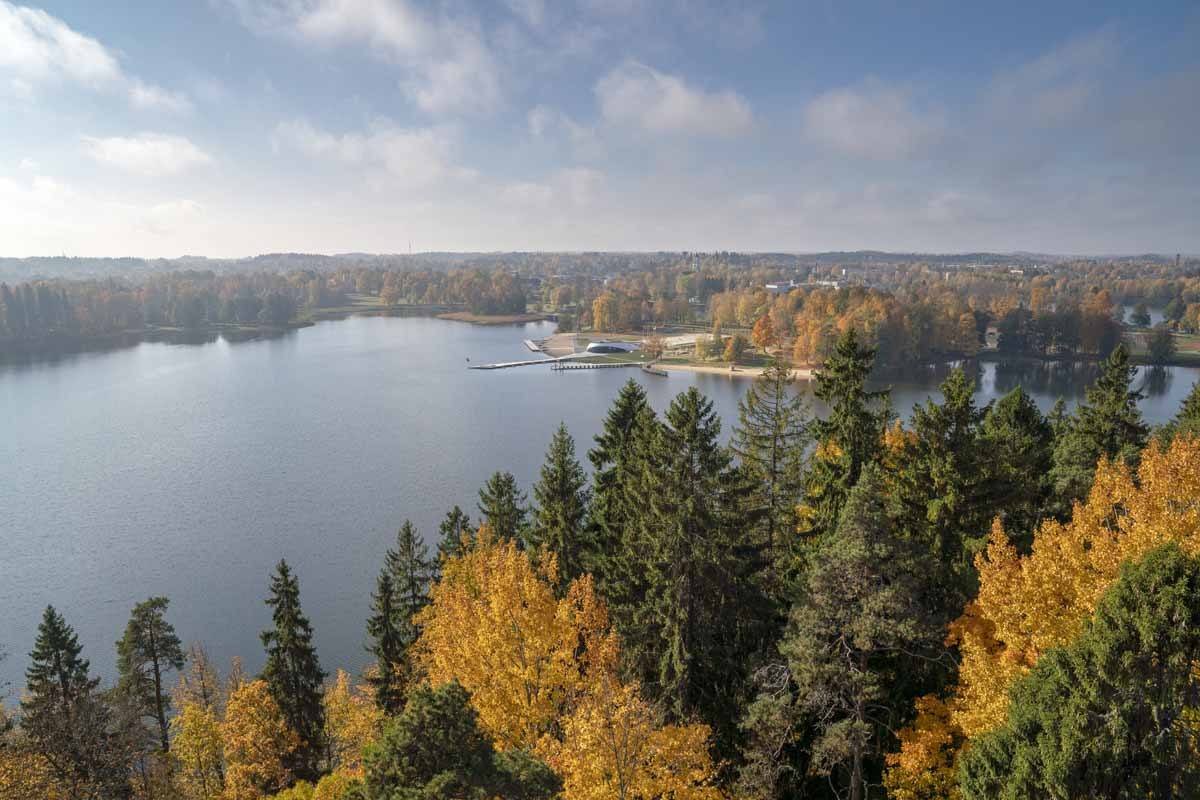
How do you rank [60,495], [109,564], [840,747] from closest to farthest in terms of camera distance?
[840,747] → [109,564] → [60,495]

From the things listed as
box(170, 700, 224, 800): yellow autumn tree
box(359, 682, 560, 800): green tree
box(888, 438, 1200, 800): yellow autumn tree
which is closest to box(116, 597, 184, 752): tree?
box(170, 700, 224, 800): yellow autumn tree

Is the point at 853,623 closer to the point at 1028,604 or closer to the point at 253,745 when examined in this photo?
the point at 1028,604

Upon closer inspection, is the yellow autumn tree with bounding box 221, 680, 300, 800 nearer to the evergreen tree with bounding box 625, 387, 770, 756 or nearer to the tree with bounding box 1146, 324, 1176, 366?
the evergreen tree with bounding box 625, 387, 770, 756

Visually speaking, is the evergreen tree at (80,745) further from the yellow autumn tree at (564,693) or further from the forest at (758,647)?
the yellow autumn tree at (564,693)

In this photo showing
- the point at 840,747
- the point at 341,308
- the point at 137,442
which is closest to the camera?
the point at 840,747

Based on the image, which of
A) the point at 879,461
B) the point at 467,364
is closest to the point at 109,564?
the point at 879,461

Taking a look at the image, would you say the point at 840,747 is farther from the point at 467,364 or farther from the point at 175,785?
the point at 467,364

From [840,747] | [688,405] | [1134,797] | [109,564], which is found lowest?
[109,564]

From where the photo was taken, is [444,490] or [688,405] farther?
[444,490]
